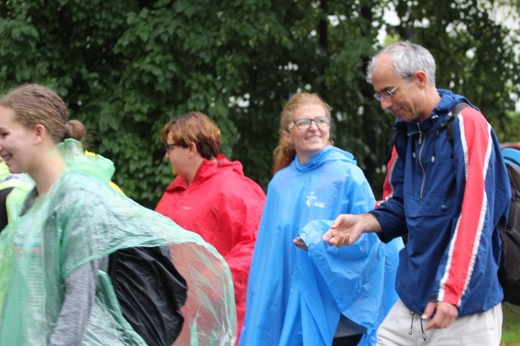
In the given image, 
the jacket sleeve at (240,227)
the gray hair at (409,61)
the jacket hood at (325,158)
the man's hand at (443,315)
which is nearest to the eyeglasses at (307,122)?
the jacket hood at (325,158)

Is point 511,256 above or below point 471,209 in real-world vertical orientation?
below

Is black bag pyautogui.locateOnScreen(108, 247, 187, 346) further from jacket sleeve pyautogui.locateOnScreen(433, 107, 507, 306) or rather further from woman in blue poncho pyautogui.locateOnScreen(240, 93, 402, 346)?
woman in blue poncho pyautogui.locateOnScreen(240, 93, 402, 346)

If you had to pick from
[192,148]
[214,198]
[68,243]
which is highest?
[68,243]

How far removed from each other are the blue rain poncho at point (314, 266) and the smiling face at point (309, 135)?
0.05 metres

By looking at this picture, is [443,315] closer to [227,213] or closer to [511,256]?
[511,256]

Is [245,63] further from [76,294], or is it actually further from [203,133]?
[76,294]

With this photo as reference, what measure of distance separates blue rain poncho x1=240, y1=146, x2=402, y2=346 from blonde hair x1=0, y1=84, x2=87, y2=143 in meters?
1.94

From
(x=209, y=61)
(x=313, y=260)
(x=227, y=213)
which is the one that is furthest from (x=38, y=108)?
(x=209, y=61)

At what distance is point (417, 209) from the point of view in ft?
12.2

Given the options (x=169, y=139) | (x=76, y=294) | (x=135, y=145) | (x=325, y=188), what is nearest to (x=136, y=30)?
(x=135, y=145)

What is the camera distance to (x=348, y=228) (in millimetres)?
4000

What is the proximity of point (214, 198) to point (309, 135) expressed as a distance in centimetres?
76

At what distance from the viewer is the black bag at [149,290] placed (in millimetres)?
3062

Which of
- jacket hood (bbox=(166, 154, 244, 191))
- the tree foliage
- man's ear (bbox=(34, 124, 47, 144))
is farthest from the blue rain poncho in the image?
the tree foliage
